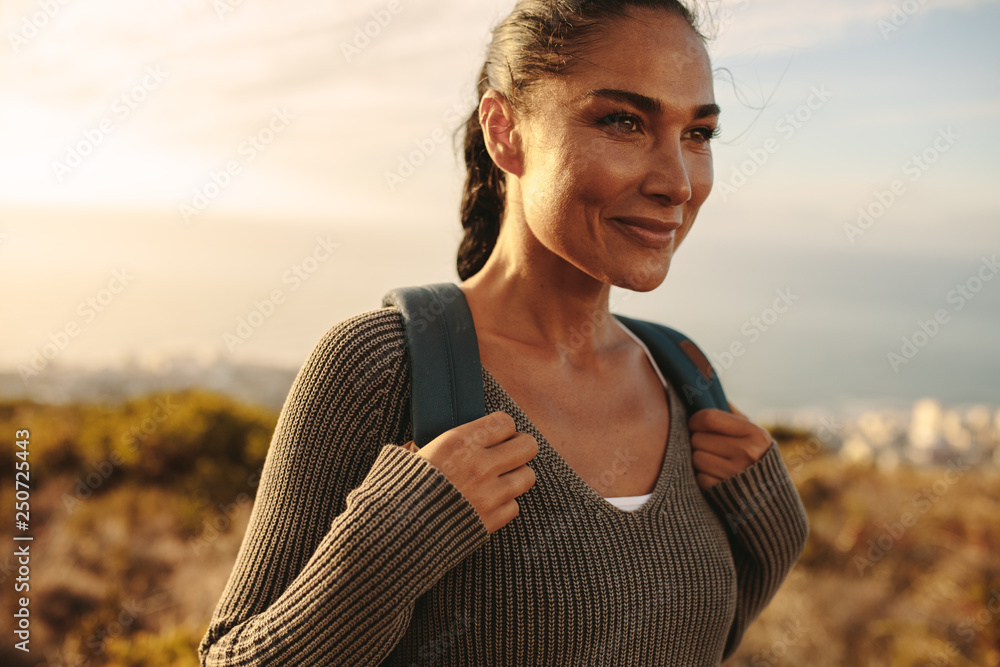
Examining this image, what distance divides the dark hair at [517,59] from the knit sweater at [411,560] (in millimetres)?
566

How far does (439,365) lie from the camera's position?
1477 mm

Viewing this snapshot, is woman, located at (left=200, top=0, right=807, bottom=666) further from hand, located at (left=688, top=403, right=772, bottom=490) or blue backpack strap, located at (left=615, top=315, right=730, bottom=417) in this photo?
blue backpack strap, located at (left=615, top=315, right=730, bottom=417)

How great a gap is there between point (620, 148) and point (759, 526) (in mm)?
1014

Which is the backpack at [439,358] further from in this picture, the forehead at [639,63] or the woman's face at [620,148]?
the forehead at [639,63]

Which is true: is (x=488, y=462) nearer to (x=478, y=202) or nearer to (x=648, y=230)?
(x=648, y=230)

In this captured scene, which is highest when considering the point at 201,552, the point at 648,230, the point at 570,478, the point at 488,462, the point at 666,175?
the point at 666,175

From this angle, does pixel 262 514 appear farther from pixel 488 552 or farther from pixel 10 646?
pixel 10 646

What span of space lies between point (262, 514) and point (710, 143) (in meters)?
1.30

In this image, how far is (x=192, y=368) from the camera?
16.9 feet

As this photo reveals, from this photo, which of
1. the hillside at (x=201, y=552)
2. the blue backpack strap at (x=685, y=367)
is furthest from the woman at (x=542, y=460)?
the hillside at (x=201, y=552)

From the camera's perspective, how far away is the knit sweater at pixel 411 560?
4.30 feet

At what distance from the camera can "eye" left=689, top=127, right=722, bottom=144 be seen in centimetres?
168

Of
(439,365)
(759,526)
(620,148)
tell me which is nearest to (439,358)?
(439,365)

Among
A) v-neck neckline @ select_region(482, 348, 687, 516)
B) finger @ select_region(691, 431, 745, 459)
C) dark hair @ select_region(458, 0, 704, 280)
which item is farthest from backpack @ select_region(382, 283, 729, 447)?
finger @ select_region(691, 431, 745, 459)
